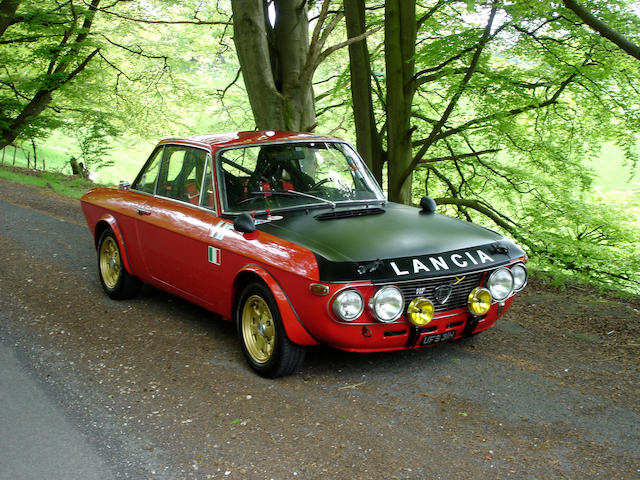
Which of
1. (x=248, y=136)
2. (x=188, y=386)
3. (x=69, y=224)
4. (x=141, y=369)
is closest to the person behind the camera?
(x=188, y=386)

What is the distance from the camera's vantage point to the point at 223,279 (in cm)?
→ 534

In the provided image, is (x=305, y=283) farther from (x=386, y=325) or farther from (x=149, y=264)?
(x=149, y=264)

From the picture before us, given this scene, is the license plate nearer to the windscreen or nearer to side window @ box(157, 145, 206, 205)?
the windscreen

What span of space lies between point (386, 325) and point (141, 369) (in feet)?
6.64

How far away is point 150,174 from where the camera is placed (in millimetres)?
6828

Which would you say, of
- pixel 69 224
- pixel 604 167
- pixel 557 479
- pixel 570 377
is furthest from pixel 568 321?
pixel 604 167

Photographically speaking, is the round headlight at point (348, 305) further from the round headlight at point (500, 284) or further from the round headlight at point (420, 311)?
the round headlight at point (500, 284)

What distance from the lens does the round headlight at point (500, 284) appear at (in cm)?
501

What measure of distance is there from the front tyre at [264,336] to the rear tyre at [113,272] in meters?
2.25

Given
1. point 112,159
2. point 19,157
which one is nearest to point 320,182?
point 112,159

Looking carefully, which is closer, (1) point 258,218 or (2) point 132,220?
(1) point 258,218

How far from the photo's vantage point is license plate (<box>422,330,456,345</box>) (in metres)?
4.82

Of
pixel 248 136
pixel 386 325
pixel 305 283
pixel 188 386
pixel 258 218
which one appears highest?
pixel 248 136

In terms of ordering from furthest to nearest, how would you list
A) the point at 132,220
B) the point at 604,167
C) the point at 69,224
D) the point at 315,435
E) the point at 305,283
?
the point at 604,167 < the point at 69,224 < the point at 132,220 < the point at 305,283 < the point at 315,435
